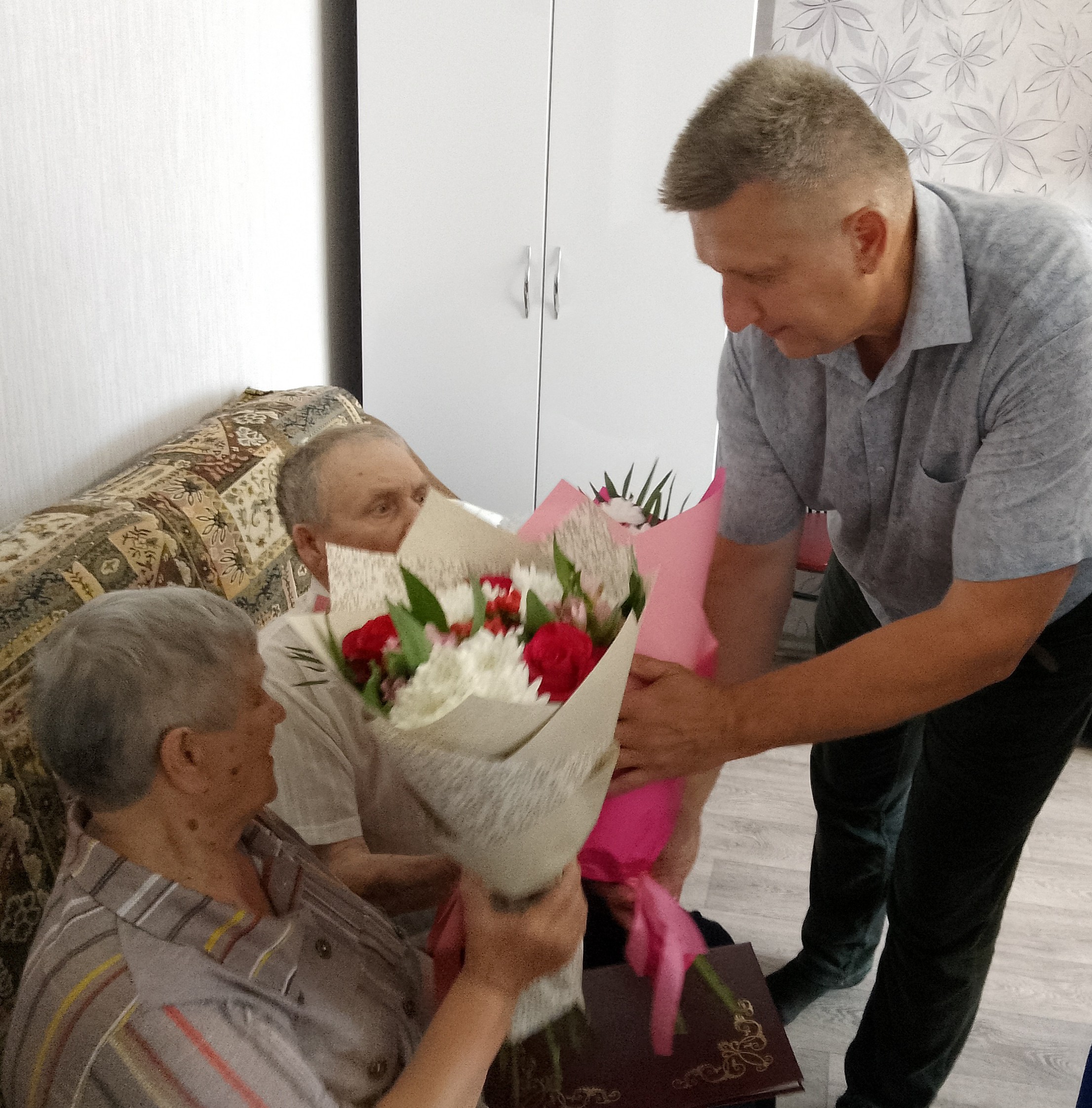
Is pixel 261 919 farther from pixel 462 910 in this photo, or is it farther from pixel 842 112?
pixel 842 112

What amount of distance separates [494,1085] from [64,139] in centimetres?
143

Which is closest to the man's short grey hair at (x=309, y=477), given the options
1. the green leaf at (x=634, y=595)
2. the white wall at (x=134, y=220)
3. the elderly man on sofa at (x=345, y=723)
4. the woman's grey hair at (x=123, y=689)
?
the elderly man on sofa at (x=345, y=723)

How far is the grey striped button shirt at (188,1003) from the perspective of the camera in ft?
2.45

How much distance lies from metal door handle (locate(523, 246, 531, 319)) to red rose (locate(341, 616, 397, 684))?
2.43 metres

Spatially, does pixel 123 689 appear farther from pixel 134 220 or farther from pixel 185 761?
pixel 134 220

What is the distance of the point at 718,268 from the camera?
1146mm

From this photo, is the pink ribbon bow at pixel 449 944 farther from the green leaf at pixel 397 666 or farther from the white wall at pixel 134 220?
the white wall at pixel 134 220

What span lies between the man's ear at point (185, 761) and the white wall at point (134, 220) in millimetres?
781

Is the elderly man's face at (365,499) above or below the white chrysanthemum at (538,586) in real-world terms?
below

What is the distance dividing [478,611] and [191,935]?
38 cm

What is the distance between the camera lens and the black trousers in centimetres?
137

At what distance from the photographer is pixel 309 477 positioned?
150 cm

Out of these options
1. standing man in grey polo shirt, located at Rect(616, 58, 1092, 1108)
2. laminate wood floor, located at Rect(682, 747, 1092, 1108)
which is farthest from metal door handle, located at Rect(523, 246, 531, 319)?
standing man in grey polo shirt, located at Rect(616, 58, 1092, 1108)

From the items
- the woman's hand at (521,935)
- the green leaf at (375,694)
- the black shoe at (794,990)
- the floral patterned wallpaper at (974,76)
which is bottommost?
the black shoe at (794,990)
